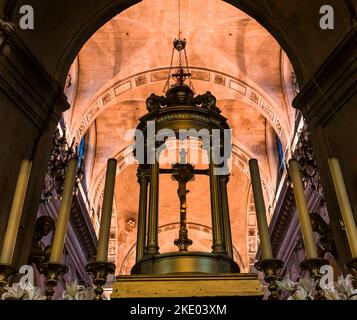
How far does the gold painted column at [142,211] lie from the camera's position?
3.80 meters

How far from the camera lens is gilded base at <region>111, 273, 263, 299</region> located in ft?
8.49

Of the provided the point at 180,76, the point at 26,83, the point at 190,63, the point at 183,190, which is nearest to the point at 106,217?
the point at 183,190

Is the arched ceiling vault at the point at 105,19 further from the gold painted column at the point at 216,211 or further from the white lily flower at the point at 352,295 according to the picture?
the white lily flower at the point at 352,295

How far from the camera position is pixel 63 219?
8.26 feet

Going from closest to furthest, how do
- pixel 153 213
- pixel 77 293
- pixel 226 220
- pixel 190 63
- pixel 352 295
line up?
pixel 352 295 < pixel 77 293 < pixel 153 213 < pixel 226 220 < pixel 190 63

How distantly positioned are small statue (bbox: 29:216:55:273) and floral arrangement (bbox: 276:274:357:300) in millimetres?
2702

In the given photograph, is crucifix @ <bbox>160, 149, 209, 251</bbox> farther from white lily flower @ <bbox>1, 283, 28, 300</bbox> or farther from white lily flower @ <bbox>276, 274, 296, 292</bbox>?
white lily flower @ <bbox>1, 283, 28, 300</bbox>

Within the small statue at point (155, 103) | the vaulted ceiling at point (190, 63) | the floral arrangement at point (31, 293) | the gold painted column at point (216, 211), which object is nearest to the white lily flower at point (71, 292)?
the floral arrangement at point (31, 293)

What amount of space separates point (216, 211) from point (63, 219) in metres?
1.65

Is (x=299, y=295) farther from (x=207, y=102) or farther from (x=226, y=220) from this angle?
(x=207, y=102)

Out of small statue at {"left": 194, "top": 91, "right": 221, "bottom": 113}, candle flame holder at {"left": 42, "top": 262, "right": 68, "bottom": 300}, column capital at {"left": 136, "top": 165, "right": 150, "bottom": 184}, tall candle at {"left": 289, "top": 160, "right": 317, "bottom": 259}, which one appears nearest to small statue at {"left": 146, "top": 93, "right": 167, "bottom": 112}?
small statue at {"left": 194, "top": 91, "right": 221, "bottom": 113}

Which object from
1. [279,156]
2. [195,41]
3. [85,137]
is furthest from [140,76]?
[279,156]

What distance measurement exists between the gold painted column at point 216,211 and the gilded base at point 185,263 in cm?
15
